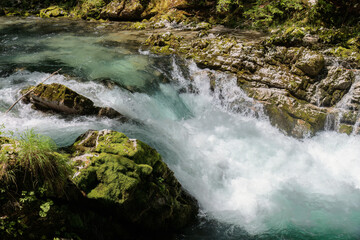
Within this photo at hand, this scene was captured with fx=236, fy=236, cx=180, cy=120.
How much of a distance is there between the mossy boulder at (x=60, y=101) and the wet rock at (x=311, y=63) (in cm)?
672

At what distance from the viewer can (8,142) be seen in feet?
10.8

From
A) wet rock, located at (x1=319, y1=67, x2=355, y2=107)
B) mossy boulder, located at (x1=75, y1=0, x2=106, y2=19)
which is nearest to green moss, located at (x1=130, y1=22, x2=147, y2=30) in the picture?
mossy boulder, located at (x1=75, y1=0, x2=106, y2=19)

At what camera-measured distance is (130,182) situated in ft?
11.8

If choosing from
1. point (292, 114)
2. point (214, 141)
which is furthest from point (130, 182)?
point (292, 114)

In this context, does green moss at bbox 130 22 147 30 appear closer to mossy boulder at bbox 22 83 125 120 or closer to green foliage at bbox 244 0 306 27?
green foliage at bbox 244 0 306 27

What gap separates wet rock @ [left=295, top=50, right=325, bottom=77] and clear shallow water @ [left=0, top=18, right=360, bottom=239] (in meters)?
2.11

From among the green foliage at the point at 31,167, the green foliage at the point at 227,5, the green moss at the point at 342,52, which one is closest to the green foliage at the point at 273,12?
the green foliage at the point at 227,5

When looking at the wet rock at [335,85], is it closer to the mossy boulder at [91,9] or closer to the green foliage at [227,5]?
the green foliage at [227,5]

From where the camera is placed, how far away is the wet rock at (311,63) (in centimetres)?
785

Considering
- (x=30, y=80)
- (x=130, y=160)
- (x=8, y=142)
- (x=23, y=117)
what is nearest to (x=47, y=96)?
(x=23, y=117)

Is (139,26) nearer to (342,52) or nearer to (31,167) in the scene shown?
(342,52)

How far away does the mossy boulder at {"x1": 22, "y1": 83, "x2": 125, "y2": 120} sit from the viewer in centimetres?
623

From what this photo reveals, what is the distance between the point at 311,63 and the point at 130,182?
7271mm

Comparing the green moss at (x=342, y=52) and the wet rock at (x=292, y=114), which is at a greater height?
the green moss at (x=342, y=52)
